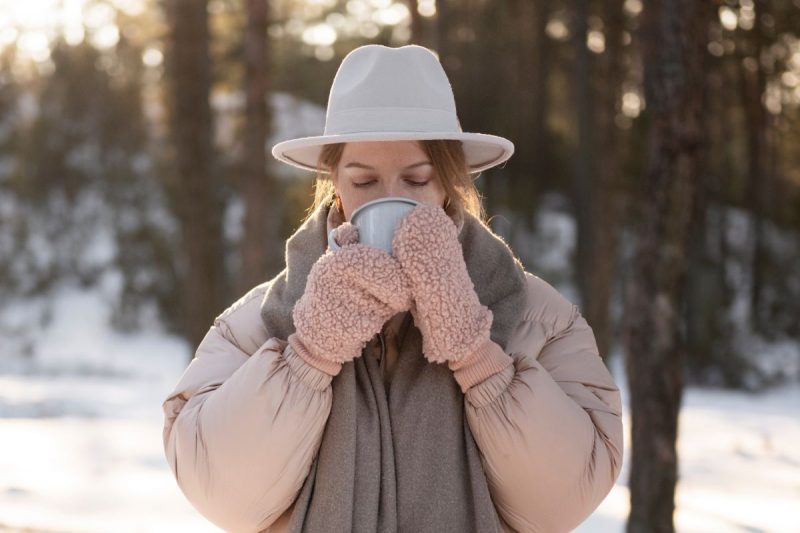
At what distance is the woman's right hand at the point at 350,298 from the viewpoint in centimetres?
181

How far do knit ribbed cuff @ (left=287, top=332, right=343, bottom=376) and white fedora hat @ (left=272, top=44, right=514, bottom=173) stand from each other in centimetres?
41

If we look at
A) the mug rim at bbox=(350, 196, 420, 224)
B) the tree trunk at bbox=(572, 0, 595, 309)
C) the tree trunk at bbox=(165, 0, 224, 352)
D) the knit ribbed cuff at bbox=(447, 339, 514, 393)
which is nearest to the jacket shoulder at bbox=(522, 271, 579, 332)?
the knit ribbed cuff at bbox=(447, 339, 514, 393)

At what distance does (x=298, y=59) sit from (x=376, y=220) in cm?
2259

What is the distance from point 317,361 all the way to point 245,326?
1.08ft

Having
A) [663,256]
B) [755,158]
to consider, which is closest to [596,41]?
[755,158]

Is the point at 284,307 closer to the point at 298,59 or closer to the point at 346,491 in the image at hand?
the point at 346,491

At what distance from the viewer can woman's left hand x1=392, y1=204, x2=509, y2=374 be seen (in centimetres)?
183

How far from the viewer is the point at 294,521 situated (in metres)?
2.00

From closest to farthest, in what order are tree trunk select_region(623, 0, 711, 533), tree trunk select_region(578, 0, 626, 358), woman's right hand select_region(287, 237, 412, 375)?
woman's right hand select_region(287, 237, 412, 375) → tree trunk select_region(623, 0, 711, 533) → tree trunk select_region(578, 0, 626, 358)

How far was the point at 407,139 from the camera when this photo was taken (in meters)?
2.09

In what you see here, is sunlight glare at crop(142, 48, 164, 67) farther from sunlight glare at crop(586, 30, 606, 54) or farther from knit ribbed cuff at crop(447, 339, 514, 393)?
knit ribbed cuff at crop(447, 339, 514, 393)

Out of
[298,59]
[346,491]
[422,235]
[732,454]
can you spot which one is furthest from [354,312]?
[298,59]

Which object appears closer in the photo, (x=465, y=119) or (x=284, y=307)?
(x=284, y=307)

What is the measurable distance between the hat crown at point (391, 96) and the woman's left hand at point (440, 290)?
0.31m
